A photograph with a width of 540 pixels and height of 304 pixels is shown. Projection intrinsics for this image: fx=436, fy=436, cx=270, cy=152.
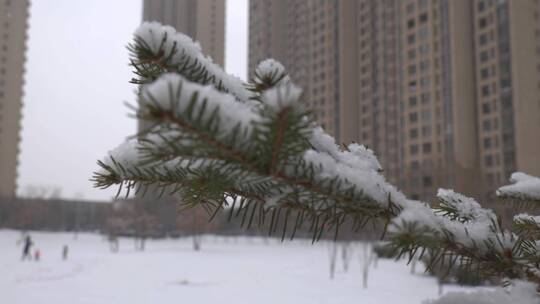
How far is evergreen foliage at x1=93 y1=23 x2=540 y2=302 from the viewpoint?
650 millimetres

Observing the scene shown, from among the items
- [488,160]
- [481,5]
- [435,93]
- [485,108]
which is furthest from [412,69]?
[488,160]

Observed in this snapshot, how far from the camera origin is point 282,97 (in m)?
0.63

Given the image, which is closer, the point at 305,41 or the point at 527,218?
the point at 527,218

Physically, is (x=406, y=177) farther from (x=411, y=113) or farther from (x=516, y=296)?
(x=516, y=296)

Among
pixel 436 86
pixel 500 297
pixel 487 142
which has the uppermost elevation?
pixel 436 86

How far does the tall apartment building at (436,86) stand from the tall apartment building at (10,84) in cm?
4815

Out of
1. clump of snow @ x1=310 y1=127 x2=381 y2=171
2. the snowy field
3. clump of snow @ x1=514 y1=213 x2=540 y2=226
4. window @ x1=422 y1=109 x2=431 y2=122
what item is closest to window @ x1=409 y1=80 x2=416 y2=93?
window @ x1=422 y1=109 x2=431 y2=122

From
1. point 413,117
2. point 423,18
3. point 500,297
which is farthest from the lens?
point 423,18

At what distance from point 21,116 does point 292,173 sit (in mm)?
82183

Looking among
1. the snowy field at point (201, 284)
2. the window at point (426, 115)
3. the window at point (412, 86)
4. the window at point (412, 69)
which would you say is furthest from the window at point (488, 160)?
the snowy field at point (201, 284)

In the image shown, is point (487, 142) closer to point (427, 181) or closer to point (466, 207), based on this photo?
point (427, 181)

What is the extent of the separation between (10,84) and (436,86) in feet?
209

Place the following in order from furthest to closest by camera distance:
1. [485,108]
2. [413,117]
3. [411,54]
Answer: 1. [411,54]
2. [413,117]
3. [485,108]

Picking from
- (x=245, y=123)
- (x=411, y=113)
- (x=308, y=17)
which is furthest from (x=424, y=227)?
(x=308, y=17)
